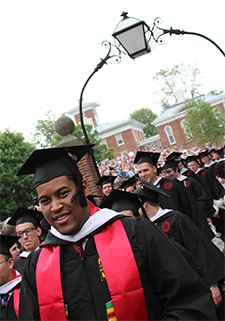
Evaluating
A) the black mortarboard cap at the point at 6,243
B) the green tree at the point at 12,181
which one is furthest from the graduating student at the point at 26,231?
the green tree at the point at 12,181

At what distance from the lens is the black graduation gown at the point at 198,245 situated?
3.76m

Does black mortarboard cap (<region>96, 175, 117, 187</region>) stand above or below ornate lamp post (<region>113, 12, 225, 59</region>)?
below

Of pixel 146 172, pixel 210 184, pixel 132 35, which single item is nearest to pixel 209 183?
pixel 210 184

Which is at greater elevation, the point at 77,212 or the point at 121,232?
the point at 77,212

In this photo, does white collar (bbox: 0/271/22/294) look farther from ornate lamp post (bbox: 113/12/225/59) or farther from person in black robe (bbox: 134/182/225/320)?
ornate lamp post (bbox: 113/12/225/59)

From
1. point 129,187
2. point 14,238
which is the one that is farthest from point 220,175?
point 14,238

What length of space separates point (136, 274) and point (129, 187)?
538cm

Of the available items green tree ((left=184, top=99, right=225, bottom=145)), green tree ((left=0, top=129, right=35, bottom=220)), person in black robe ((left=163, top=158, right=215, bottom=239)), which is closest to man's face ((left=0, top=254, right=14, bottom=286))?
person in black robe ((left=163, top=158, right=215, bottom=239))

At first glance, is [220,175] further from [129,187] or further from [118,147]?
[118,147]

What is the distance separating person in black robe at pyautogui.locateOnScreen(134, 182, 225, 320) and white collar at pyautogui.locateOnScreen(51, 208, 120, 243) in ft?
5.65

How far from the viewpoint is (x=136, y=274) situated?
6.75ft

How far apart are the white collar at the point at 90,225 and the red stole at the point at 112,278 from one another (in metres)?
0.06

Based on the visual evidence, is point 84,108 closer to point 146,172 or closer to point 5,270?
point 146,172

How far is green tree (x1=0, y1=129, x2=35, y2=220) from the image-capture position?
62.4 feet
